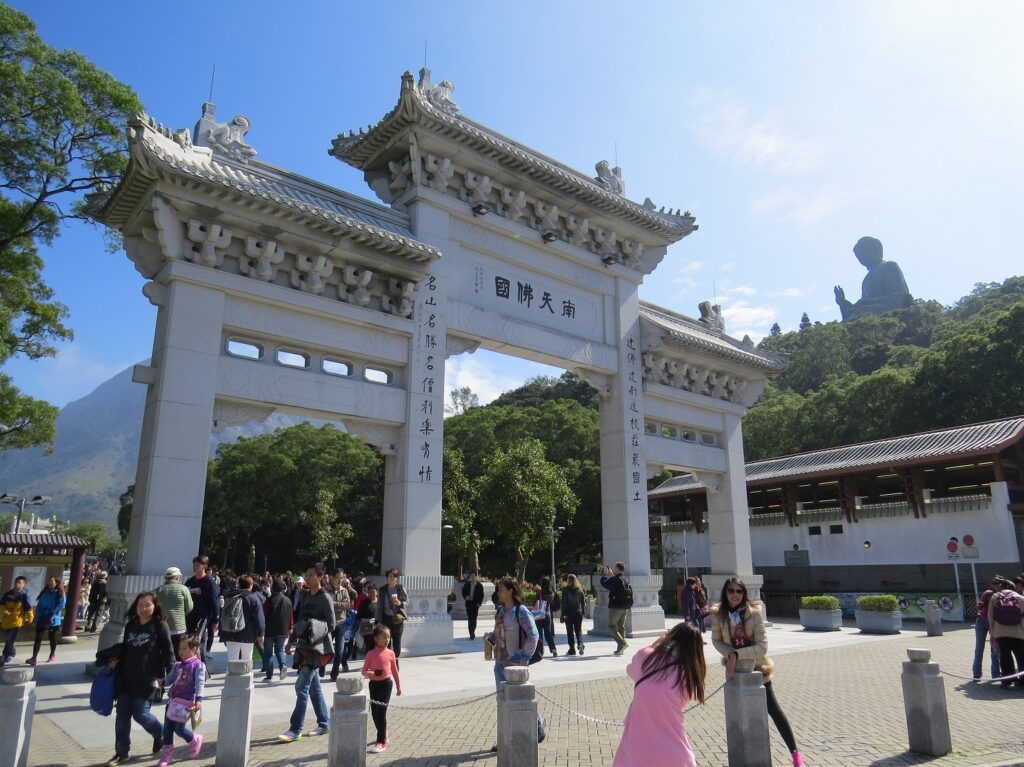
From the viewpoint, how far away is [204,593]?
28.8 ft

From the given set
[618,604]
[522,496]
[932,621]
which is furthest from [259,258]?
[932,621]

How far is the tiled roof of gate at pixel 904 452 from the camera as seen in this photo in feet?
70.0

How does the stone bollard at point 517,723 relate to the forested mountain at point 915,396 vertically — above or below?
below

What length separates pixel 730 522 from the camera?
19031mm

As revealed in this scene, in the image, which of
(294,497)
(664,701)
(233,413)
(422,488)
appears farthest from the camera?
(294,497)

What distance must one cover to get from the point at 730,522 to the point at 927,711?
12978 millimetres

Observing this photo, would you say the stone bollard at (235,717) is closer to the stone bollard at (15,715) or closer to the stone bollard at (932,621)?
the stone bollard at (15,715)

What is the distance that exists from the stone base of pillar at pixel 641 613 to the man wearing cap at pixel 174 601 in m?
10.1

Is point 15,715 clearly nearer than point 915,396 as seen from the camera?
Yes

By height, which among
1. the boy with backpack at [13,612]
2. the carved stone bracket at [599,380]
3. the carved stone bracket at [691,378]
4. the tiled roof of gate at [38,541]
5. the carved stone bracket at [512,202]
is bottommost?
the boy with backpack at [13,612]

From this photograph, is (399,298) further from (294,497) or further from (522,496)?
(294,497)

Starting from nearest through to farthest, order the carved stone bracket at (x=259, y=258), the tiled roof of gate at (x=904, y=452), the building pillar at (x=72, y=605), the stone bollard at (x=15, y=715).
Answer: the stone bollard at (x=15, y=715) < the carved stone bracket at (x=259, y=258) < the building pillar at (x=72, y=605) < the tiled roof of gate at (x=904, y=452)

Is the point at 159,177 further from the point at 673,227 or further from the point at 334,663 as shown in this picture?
the point at 673,227

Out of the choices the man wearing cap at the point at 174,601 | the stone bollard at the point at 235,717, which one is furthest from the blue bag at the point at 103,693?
the man wearing cap at the point at 174,601
